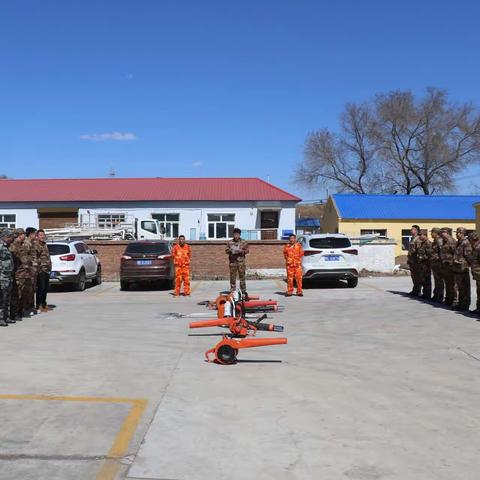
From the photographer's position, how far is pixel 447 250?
13492 mm

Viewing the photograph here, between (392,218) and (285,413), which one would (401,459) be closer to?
(285,413)

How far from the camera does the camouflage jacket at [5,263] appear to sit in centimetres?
1105

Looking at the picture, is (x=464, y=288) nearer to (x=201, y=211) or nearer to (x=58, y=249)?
(x=58, y=249)

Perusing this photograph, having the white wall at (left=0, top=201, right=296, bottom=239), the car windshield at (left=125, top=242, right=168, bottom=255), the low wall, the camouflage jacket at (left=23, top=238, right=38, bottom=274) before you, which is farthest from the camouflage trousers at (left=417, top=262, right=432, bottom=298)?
the white wall at (left=0, top=201, right=296, bottom=239)

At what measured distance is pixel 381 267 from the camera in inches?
1048

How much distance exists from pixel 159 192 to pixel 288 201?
10257 millimetres

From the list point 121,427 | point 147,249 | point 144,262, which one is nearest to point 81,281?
point 144,262

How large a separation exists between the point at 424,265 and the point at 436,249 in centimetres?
133

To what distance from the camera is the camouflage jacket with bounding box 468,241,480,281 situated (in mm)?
12164

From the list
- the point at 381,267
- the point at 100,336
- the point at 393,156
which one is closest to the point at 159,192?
the point at 381,267

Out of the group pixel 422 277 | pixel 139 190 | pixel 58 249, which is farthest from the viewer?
pixel 139 190

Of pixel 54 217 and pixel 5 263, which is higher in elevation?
pixel 54 217

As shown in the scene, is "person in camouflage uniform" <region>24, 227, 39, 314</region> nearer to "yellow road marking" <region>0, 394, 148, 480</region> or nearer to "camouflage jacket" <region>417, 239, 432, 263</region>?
"yellow road marking" <region>0, 394, 148, 480</region>

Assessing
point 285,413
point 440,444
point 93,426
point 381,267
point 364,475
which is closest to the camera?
point 364,475
